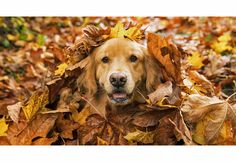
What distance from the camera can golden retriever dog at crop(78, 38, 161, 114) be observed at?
336 cm

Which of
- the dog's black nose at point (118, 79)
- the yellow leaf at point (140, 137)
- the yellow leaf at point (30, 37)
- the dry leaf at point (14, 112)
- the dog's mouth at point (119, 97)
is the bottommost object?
the yellow leaf at point (140, 137)

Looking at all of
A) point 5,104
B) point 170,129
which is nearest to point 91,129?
point 170,129

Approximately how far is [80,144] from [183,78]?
0.79 metres

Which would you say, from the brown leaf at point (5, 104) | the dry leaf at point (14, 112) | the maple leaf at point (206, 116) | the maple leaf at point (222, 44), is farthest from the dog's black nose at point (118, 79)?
the maple leaf at point (222, 44)

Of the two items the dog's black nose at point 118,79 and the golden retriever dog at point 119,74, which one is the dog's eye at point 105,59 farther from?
the dog's black nose at point 118,79

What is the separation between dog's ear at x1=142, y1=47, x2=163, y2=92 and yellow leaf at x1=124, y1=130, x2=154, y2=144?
32 centimetres

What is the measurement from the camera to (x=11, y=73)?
16.4ft

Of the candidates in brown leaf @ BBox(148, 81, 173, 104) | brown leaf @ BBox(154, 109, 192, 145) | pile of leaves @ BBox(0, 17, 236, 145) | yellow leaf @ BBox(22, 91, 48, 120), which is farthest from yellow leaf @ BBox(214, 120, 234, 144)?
yellow leaf @ BBox(22, 91, 48, 120)

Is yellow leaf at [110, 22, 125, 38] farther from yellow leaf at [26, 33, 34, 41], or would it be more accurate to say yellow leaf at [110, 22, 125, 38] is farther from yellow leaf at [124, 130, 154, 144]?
yellow leaf at [26, 33, 34, 41]

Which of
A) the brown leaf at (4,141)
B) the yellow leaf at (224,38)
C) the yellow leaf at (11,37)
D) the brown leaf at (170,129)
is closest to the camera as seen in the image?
the brown leaf at (170,129)

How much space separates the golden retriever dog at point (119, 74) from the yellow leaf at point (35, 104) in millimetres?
272

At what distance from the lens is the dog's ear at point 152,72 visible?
135 inches

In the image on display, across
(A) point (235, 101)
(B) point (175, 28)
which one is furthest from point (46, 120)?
(B) point (175, 28)

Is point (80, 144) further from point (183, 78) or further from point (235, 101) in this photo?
point (235, 101)
